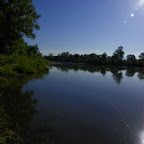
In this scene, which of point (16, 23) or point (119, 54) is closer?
point (16, 23)

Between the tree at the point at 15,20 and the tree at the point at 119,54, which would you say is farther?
the tree at the point at 119,54

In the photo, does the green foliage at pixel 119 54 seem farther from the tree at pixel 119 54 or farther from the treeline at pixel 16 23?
the treeline at pixel 16 23

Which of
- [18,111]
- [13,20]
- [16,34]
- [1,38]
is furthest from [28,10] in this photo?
[18,111]

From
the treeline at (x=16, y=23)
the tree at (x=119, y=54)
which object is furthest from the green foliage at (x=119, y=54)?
the treeline at (x=16, y=23)

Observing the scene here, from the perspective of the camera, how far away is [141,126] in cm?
456

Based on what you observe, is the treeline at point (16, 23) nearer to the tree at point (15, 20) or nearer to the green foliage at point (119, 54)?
the tree at point (15, 20)

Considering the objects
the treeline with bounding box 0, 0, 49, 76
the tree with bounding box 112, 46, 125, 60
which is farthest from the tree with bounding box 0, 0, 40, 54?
the tree with bounding box 112, 46, 125, 60

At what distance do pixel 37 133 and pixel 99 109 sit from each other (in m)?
3.35

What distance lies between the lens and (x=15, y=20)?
16.4 metres

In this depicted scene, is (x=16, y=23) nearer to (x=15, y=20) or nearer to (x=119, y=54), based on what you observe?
(x=15, y=20)

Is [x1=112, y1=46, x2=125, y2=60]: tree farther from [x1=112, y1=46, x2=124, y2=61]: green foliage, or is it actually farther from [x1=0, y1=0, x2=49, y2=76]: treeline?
[x1=0, y1=0, x2=49, y2=76]: treeline

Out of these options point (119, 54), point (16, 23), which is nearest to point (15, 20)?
point (16, 23)

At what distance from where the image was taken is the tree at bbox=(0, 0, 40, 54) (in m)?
16.5

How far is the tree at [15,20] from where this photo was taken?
54.2 ft
